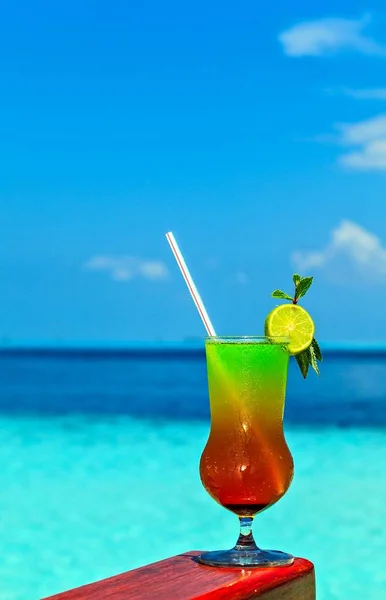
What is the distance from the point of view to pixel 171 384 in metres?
25.3

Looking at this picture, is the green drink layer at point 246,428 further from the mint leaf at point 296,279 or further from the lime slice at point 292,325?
the mint leaf at point 296,279

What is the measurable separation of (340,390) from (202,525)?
14.1m

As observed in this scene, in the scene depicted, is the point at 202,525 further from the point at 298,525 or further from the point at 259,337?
the point at 259,337

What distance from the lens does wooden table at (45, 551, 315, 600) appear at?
5.94 ft

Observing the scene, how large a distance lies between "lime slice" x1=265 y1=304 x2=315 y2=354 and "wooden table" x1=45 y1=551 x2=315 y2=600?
44 cm

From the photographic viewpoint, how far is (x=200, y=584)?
1.87 metres

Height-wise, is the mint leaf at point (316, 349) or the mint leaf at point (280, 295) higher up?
the mint leaf at point (280, 295)

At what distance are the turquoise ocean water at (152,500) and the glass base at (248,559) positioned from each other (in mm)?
4728

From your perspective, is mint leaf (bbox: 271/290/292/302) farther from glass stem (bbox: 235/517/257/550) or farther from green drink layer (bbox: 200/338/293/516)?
glass stem (bbox: 235/517/257/550)

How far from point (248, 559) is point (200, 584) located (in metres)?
0.15

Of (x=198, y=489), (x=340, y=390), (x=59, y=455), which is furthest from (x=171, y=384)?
(x=198, y=489)

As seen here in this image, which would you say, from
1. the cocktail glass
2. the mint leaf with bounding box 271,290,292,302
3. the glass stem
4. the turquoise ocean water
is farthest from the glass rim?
the turquoise ocean water

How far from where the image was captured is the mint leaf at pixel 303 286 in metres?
2.18

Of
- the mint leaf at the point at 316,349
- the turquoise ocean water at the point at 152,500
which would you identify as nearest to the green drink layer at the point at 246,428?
the mint leaf at the point at 316,349
